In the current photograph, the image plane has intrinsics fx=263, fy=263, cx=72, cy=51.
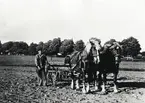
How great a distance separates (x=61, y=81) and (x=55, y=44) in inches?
2009

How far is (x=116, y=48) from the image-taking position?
12.3 metres

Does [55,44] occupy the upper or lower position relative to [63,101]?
upper

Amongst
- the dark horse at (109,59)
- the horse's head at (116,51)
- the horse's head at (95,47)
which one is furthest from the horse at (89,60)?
the horse's head at (116,51)

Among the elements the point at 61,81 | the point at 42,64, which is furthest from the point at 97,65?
the point at 61,81

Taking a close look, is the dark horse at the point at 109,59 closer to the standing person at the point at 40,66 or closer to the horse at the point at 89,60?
the horse at the point at 89,60

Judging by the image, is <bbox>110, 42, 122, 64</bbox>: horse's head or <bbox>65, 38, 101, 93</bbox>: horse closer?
<bbox>65, 38, 101, 93</bbox>: horse

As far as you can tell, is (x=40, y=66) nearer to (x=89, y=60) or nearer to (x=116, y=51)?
(x=89, y=60)

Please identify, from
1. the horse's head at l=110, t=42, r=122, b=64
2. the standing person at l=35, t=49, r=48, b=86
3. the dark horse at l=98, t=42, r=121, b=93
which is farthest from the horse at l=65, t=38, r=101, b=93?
the standing person at l=35, t=49, r=48, b=86

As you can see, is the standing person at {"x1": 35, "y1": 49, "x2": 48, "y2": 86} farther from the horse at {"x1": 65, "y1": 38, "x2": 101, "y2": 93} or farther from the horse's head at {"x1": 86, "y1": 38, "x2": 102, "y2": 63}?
the horse's head at {"x1": 86, "y1": 38, "x2": 102, "y2": 63}

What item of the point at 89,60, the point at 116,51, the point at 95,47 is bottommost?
the point at 89,60

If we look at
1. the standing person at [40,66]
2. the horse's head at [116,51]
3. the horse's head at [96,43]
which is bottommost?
the standing person at [40,66]

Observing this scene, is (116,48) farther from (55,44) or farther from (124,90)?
(55,44)

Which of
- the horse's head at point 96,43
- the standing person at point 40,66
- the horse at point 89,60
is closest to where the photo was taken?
the horse's head at point 96,43

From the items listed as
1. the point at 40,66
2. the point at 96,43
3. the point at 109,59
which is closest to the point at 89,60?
the point at 96,43
